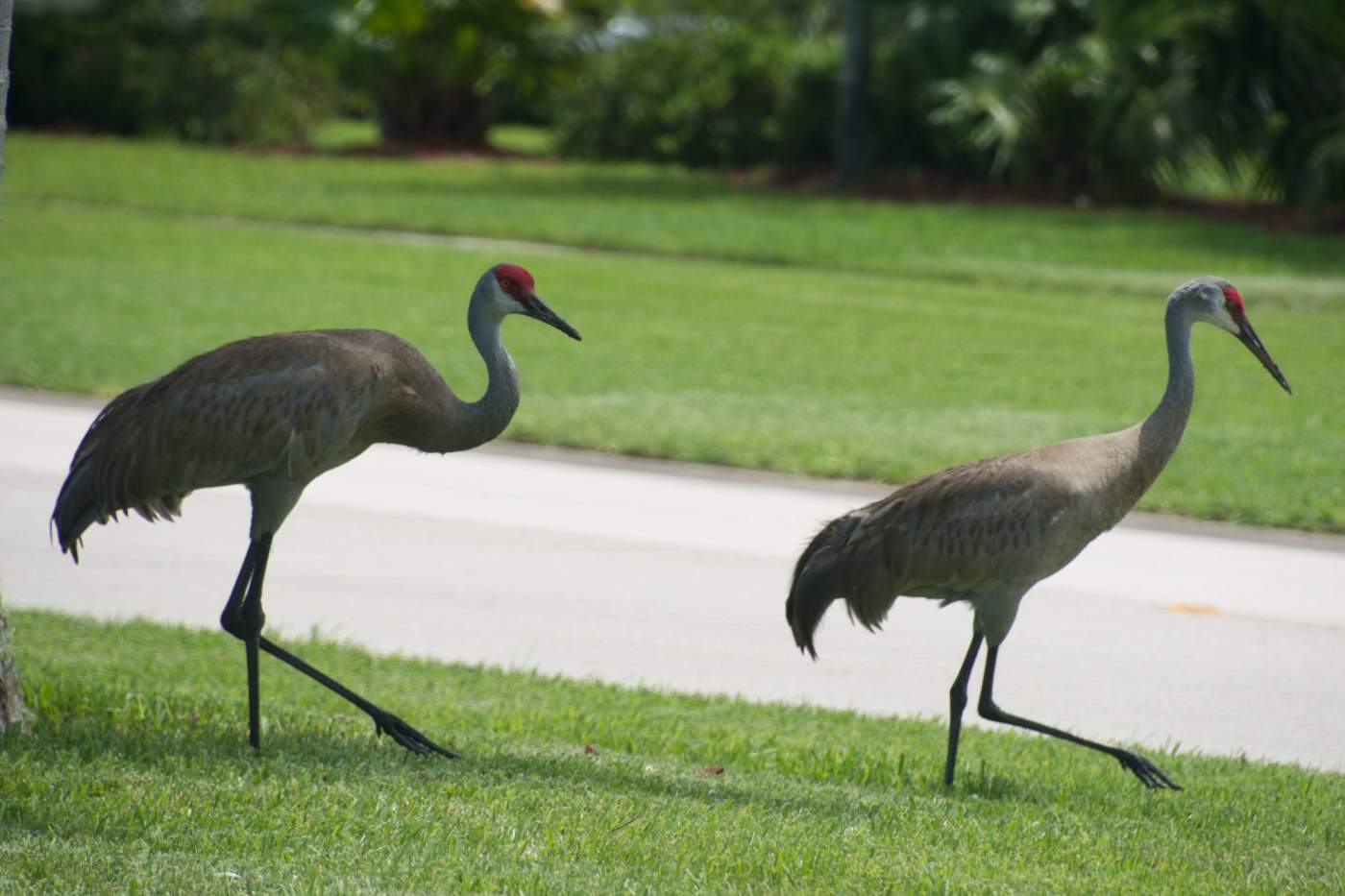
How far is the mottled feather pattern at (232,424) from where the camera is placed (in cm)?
553

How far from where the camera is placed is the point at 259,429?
5520mm

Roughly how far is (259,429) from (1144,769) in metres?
2.87

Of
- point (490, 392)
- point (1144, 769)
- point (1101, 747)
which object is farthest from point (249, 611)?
point (1144, 769)

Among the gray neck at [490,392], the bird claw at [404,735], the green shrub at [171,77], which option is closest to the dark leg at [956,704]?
the bird claw at [404,735]

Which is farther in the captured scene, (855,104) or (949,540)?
(855,104)

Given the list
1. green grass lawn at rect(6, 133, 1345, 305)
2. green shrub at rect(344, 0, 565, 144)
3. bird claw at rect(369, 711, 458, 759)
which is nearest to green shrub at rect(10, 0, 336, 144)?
green shrub at rect(344, 0, 565, 144)

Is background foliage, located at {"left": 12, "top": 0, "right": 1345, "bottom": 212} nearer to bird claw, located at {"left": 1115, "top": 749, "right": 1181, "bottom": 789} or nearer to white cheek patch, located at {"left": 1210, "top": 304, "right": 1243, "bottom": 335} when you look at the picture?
white cheek patch, located at {"left": 1210, "top": 304, "right": 1243, "bottom": 335}

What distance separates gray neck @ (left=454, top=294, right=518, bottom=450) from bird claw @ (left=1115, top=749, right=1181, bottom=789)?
85.1 inches

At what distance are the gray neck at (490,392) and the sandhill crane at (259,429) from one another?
0.04ft

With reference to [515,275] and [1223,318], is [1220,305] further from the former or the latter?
[515,275]

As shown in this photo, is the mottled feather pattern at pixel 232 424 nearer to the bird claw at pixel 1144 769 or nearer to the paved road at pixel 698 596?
the paved road at pixel 698 596

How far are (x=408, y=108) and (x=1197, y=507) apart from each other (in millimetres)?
24704

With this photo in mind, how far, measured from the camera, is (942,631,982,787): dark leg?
5633 mm

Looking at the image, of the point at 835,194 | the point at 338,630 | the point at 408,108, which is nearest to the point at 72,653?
the point at 338,630
